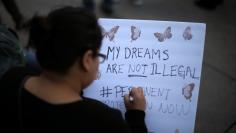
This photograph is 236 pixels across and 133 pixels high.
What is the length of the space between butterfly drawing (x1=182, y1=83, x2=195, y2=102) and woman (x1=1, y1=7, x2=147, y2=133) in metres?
0.39

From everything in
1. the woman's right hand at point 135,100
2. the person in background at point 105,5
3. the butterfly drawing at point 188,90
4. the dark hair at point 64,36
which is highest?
the person in background at point 105,5

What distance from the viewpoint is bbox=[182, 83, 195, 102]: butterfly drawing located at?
3.94 ft

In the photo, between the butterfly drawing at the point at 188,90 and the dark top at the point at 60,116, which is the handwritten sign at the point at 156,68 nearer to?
the butterfly drawing at the point at 188,90

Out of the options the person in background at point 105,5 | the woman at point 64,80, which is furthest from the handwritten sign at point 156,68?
the person in background at point 105,5

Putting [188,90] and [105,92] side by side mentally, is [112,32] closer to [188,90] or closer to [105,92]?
[105,92]

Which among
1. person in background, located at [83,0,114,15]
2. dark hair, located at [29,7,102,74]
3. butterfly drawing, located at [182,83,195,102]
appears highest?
person in background, located at [83,0,114,15]

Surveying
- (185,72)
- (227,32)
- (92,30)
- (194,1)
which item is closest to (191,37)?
(185,72)

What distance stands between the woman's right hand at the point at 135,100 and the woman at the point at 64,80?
24 centimetres

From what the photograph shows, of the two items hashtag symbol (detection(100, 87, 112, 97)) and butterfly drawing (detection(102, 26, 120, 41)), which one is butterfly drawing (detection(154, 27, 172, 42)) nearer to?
butterfly drawing (detection(102, 26, 120, 41))

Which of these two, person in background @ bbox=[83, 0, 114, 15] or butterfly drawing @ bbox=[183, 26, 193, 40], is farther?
person in background @ bbox=[83, 0, 114, 15]

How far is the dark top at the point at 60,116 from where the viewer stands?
82 centimetres

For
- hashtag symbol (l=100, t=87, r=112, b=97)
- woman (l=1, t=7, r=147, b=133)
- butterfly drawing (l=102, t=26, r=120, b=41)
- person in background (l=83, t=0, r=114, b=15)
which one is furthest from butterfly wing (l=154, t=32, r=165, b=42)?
person in background (l=83, t=0, r=114, b=15)

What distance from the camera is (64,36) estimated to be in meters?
0.79

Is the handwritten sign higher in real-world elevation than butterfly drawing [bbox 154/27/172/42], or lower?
lower
